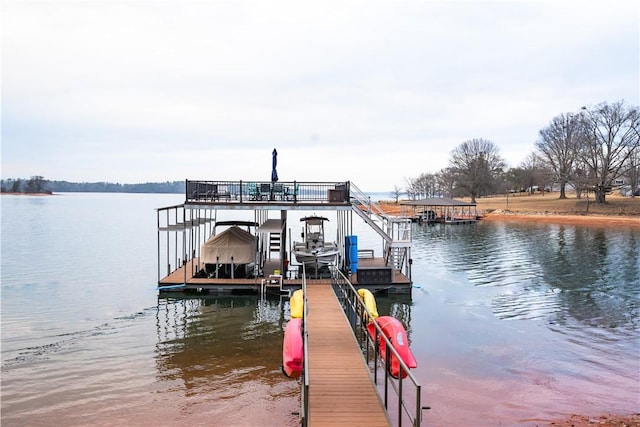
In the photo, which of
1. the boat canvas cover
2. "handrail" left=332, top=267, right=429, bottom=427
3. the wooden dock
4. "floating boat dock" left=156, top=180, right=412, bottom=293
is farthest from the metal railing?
"handrail" left=332, top=267, right=429, bottom=427

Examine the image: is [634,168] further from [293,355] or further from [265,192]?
[293,355]

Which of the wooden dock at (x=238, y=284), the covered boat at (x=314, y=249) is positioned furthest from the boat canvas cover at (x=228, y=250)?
the covered boat at (x=314, y=249)

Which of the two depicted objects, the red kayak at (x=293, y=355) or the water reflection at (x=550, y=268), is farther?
the water reflection at (x=550, y=268)

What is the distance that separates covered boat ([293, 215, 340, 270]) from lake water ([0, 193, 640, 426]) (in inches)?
105

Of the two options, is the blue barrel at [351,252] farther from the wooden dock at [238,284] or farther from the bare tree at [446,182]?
the bare tree at [446,182]

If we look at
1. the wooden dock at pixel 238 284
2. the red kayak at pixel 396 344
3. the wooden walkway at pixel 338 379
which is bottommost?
the wooden dock at pixel 238 284

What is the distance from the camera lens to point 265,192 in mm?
24625

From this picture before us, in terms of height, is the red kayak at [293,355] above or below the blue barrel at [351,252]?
below

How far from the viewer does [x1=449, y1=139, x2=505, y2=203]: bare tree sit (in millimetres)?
109875

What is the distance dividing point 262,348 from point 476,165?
102 meters

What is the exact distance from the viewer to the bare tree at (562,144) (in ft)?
286

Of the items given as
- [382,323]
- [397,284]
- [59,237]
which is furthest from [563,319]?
[59,237]

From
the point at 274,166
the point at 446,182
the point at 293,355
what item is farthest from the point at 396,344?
the point at 446,182

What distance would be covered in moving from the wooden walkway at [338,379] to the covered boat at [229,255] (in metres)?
10.4
